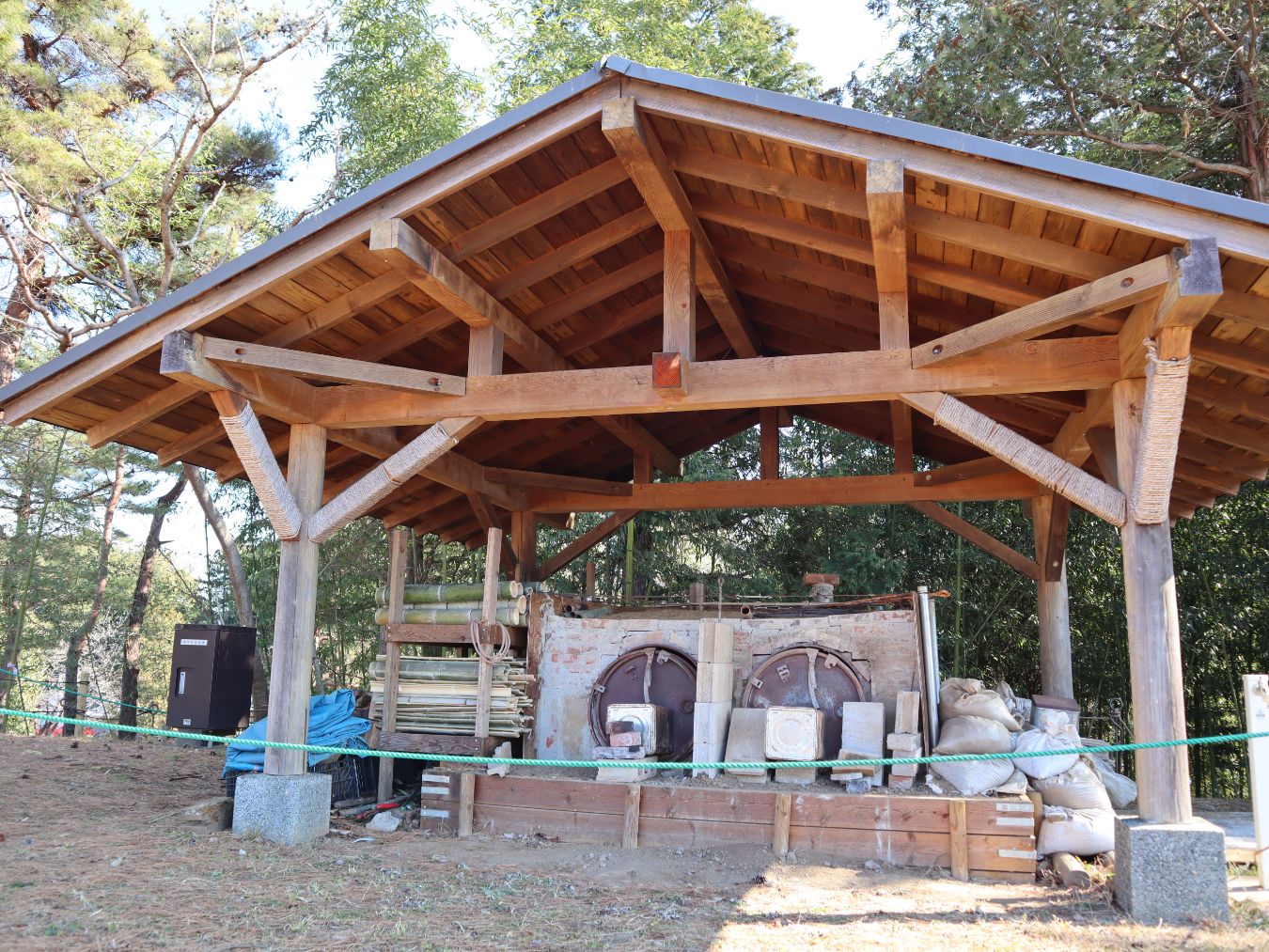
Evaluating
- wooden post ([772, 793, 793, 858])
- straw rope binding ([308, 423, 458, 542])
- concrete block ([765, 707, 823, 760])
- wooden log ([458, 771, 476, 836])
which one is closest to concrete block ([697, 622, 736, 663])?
concrete block ([765, 707, 823, 760])

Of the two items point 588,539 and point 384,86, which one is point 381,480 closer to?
point 588,539

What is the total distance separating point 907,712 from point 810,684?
73cm

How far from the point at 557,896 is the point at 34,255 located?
40.4 feet

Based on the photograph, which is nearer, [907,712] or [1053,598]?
[907,712]

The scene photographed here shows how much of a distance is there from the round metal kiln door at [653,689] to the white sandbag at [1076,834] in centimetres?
237

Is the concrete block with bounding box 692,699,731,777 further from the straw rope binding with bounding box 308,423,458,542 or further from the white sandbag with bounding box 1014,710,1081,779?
the straw rope binding with bounding box 308,423,458,542

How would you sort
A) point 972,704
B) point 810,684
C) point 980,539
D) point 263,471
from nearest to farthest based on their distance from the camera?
point 263,471 < point 972,704 < point 810,684 < point 980,539

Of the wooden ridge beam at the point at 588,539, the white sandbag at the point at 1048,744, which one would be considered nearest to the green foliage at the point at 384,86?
the wooden ridge beam at the point at 588,539

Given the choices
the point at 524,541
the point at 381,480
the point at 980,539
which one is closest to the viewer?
the point at 381,480

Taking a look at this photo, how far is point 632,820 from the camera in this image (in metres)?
6.18

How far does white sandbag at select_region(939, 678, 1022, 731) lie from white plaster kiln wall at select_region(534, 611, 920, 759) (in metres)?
0.30

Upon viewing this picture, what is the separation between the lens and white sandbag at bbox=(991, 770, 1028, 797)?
19.0ft

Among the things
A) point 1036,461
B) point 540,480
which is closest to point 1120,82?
point 1036,461

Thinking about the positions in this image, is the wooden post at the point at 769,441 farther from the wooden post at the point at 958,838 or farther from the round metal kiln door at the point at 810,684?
the wooden post at the point at 958,838
